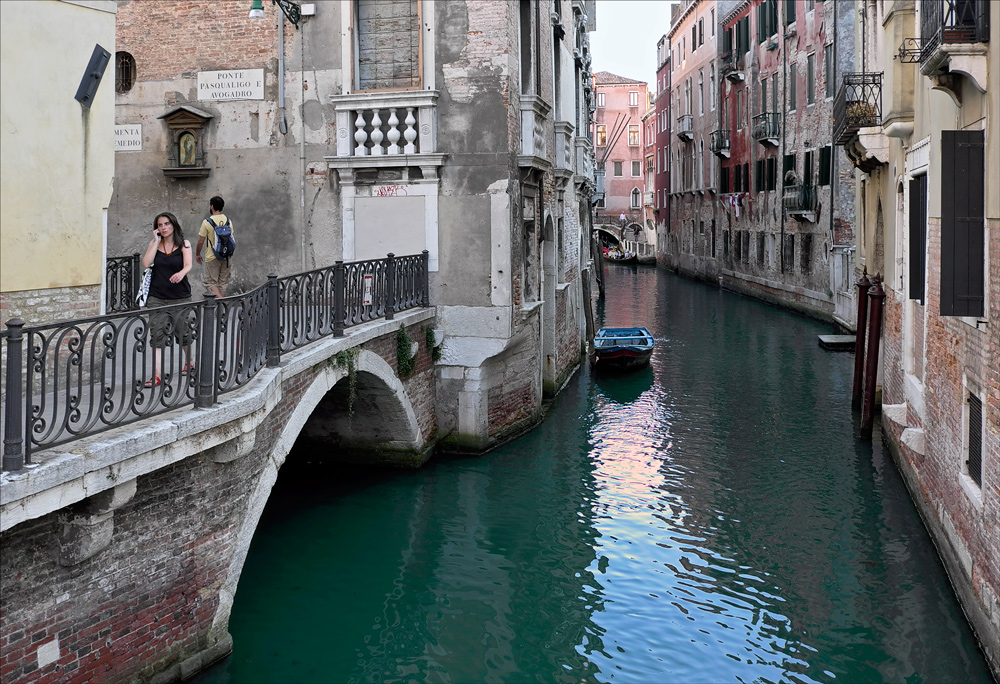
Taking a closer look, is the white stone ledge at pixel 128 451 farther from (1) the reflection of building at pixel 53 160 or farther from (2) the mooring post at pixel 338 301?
(2) the mooring post at pixel 338 301

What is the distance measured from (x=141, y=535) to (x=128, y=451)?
A: 819mm

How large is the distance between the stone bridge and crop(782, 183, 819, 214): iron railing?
23.3 m

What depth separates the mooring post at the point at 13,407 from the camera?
4.85m

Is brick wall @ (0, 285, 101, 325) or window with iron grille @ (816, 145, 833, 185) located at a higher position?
window with iron grille @ (816, 145, 833, 185)

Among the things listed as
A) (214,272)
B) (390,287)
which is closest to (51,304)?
(214,272)

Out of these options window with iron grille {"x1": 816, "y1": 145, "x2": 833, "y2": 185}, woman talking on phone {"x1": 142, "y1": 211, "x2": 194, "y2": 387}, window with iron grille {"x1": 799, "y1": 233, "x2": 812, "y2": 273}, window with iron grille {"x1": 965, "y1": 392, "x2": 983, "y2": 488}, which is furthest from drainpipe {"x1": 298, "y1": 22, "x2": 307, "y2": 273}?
window with iron grille {"x1": 799, "y1": 233, "x2": 812, "y2": 273}

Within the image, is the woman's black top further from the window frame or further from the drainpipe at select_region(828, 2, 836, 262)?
the window frame

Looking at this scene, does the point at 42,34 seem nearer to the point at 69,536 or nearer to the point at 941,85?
the point at 69,536

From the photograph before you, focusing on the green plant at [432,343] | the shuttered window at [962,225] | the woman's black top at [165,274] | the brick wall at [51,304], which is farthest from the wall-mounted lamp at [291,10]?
the shuttered window at [962,225]

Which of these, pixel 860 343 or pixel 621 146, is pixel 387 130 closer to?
pixel 860 343

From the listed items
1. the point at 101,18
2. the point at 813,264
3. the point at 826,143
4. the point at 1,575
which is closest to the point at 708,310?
the point at 813,264

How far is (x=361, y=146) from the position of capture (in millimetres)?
12438

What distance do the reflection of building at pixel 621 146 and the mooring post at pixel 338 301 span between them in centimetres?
5661

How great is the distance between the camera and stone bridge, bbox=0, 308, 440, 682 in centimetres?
522
